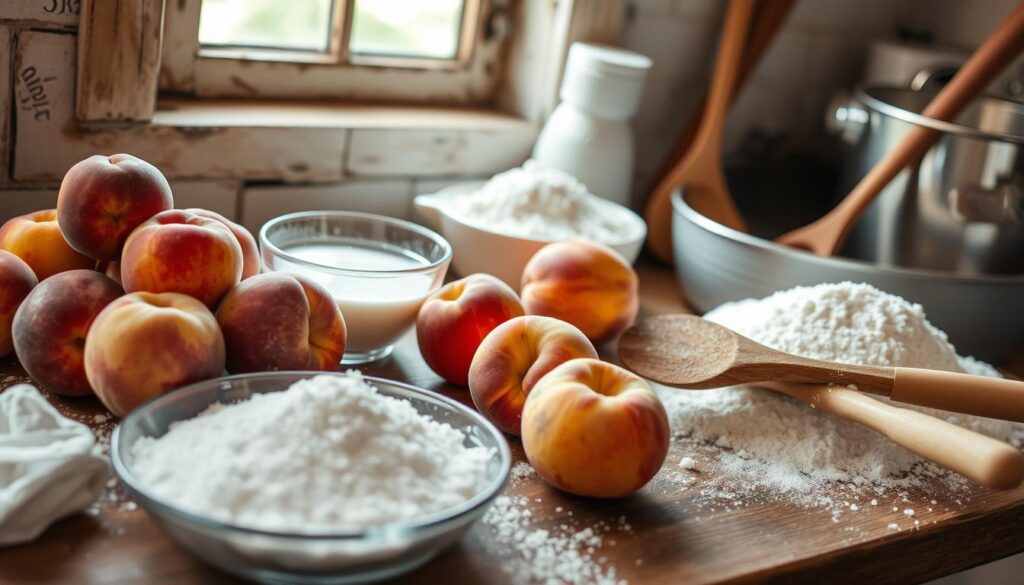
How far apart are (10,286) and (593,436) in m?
0.45

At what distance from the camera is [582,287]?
3.07 ft

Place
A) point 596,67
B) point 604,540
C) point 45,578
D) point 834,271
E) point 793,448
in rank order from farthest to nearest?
point 596,67 → point 834,271 → point 793,448 → point 604,540 → point 45,578

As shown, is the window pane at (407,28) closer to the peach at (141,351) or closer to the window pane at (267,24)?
the window pane at (267,24)

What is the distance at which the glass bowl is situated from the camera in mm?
516

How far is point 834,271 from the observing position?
1005 millimetres

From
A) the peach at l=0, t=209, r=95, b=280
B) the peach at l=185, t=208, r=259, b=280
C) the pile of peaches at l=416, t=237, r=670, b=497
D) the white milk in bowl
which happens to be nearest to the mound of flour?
the pile of peaches at l=416, t=237, r=670, b=497

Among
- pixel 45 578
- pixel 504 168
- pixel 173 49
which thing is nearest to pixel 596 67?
pixel 504 168

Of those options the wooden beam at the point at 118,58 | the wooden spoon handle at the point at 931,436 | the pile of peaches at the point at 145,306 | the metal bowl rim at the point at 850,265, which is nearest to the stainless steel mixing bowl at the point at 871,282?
the metal bowl rim at the point at 850,265

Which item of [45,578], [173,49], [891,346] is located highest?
[173,49]

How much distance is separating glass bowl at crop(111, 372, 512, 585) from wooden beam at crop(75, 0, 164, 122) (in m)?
0.41

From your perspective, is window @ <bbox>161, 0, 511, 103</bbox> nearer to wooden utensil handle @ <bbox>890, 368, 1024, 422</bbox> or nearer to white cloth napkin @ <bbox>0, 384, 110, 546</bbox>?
white cloth napkin @ <bbox>0, 384, 110, 546</bbox>

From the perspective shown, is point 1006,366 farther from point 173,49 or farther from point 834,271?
point 173,49

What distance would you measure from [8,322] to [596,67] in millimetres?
678

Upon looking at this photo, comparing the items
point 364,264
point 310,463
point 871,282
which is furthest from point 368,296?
point 871,282
